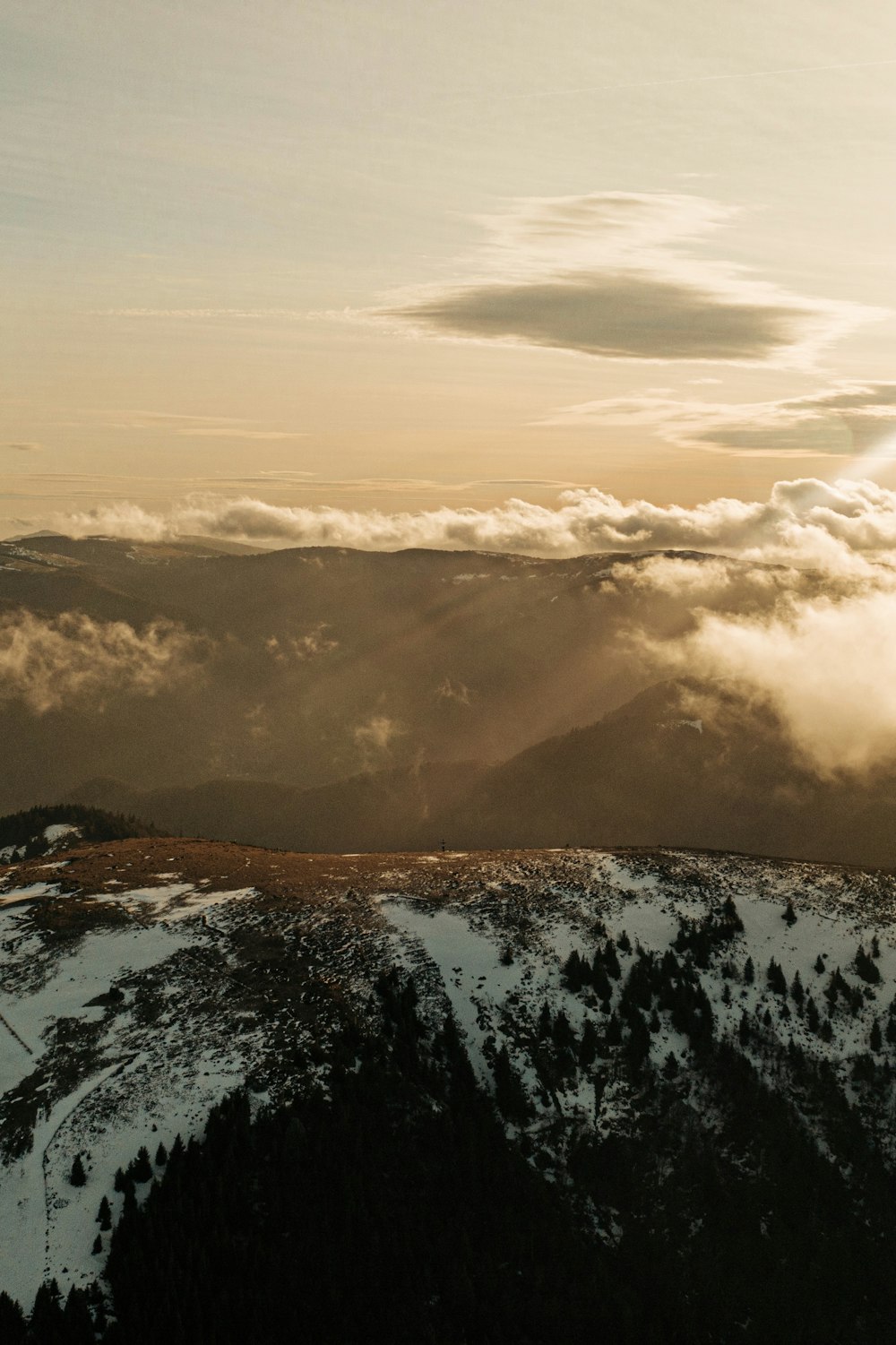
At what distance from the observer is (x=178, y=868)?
6260 inches

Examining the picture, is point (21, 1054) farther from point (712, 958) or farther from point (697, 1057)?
point (712, 958)

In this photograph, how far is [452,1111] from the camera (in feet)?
325

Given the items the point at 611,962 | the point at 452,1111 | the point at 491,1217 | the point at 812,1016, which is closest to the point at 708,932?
the point at 611,962

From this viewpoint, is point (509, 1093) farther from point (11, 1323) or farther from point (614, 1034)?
point (11, 1323)

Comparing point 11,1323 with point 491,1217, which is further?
point 491,1217

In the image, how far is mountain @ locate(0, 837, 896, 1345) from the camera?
8000 centimetres

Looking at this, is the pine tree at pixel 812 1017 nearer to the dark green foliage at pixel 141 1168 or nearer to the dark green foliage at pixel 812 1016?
the dark green foliage at pixel 812 1016

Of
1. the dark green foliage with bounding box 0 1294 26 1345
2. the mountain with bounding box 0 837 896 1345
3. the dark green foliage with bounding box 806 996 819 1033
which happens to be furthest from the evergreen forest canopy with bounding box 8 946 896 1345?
the dark green foliage with bounding box 806 996 819 1033

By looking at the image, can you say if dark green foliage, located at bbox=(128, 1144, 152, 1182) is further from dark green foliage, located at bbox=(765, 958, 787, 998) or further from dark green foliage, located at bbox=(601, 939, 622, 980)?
dark green foliage, located at bbox=(765, 958, 787, 998)

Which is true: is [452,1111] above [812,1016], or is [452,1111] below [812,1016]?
below

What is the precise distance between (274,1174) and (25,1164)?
22.1 meters

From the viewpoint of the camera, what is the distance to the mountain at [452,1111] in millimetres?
80000

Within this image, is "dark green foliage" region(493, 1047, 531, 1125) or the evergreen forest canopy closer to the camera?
the evergreen forest canopy

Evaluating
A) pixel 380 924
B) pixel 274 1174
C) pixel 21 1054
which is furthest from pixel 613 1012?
pixel 21 1054
